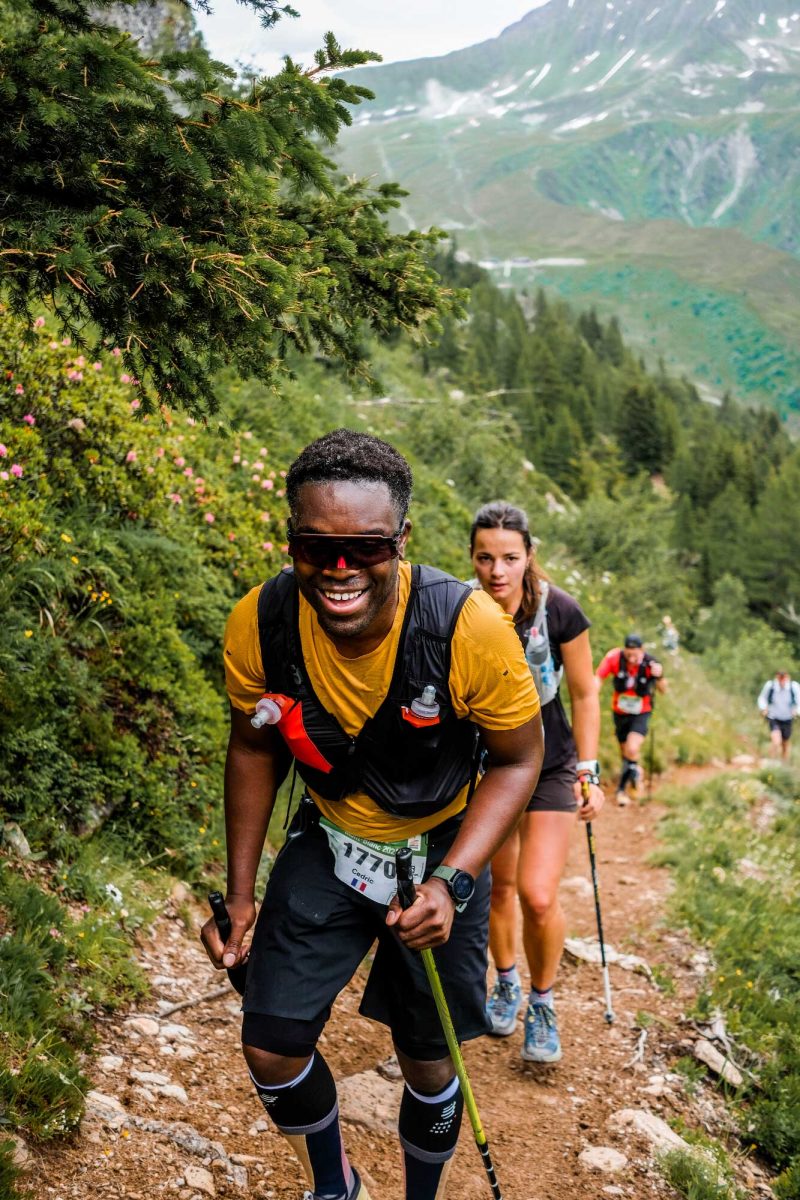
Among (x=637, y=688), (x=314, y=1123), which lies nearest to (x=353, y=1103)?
(x=314, y=1123)

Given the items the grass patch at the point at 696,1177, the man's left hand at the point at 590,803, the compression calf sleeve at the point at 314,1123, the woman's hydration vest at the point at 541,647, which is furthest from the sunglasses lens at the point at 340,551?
the grass patch at the point at 696,1177

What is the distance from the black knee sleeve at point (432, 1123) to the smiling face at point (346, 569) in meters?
1.60

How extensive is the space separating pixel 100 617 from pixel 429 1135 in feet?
12.9

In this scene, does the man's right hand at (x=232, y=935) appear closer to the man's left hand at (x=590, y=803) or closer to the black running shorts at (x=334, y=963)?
the black running shorts at (x=334, y=963)

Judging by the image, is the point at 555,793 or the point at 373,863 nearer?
the point at 373,863

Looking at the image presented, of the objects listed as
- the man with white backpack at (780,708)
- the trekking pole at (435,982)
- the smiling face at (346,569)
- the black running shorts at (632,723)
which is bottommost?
the man with white backpack at (780,708)

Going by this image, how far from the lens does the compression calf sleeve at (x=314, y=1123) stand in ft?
9.99

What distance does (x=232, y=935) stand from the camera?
3.16 m

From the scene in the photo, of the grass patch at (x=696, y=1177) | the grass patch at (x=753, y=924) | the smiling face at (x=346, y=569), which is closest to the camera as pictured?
the smiling face at (x=346, y=569)

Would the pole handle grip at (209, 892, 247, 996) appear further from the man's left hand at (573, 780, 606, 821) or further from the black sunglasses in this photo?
the man's left hand at (573, 780, 606, 821)

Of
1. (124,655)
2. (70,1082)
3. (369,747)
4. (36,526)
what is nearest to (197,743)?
(124,655)

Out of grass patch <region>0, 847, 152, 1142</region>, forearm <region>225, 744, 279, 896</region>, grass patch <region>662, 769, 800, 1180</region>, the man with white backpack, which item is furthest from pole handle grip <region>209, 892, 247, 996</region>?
the man with white backpack

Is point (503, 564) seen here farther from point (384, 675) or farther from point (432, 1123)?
point (432, 1123)

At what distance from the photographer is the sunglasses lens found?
284 cm
